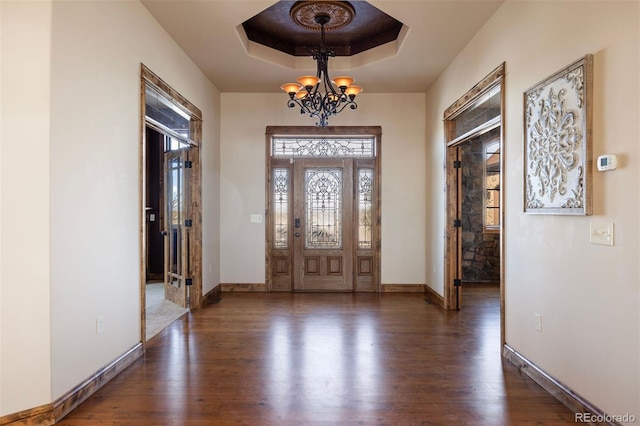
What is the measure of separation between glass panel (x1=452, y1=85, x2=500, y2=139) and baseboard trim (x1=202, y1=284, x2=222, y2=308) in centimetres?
397

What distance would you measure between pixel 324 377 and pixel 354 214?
3.38 m

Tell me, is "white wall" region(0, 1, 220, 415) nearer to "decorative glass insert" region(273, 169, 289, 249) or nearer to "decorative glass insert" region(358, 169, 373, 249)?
"decorative glass insert" region(273, 169, 289, 249)

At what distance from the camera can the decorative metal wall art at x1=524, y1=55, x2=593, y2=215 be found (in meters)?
2.24

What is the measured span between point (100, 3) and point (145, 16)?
72cm

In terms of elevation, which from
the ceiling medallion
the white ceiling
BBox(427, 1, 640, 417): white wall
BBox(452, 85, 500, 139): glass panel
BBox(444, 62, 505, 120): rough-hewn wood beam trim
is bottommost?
BBox(427, 1, 640, 417): white wall

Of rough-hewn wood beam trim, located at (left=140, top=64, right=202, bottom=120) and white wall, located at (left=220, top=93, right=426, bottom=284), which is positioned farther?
white wall, located at (left=220, top=93, right=426, bottom=284)

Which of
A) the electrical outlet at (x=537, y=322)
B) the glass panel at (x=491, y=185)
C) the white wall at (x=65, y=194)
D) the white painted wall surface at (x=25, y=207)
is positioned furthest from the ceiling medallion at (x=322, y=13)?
the glass panel at (x=491, y=185)

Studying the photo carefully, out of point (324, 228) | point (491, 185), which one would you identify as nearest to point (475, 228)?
point (491, 185)

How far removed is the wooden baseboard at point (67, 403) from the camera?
2.15 meters

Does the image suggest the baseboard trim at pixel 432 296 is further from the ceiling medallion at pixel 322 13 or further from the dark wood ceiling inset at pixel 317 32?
the ceiling medallion at pixel 322 13

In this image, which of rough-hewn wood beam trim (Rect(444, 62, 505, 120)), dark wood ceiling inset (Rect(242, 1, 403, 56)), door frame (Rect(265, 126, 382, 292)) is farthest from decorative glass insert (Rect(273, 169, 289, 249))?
rough-hewn wood beam trim (Rect(444, 62, 505, 120))

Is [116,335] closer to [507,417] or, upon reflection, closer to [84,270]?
[84,270]

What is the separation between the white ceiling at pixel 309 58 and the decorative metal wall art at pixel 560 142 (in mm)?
1242

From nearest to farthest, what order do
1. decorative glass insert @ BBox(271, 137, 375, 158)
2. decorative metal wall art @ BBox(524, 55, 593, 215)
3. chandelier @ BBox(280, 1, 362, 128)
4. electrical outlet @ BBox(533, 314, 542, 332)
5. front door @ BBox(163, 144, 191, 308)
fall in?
decorative metal wall art @ BBox(524, 55, 593, 215) → electrical outlet @ BBox(533, 314, 542, 332) → chandelier @ BBox(280, 1, 362, 128) → front door @ BBox(163, 144, 191, 308) → decorative glass insert @ BBox(271, 137, 375, 158)
